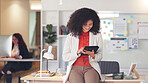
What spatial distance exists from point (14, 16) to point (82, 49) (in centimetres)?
800

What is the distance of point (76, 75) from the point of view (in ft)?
10.4

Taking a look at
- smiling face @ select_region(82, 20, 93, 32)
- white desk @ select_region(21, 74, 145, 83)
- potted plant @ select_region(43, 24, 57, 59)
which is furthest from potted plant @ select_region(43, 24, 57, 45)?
smiling face @ select_region(82, 20, 93, 32)

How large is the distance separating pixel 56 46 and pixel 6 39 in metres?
1.56

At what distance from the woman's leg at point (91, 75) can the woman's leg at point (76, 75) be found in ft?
0.19

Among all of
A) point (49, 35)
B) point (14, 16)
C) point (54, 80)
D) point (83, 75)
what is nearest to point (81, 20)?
point (83, 75)

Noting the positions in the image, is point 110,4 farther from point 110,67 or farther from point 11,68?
point 11,68

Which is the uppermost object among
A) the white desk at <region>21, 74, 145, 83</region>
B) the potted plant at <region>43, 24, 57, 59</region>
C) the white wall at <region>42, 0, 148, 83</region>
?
the white wall at <region>42, 0, 148, 83</region>

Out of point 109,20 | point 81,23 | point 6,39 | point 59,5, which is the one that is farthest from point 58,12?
point 81,23

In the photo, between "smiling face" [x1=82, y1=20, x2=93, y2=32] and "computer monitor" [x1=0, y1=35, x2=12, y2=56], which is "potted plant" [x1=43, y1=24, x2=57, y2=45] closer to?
"computer monitor" [x1=0, y1=35, x2=12, y2=56]

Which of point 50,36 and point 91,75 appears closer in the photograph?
point 91,75

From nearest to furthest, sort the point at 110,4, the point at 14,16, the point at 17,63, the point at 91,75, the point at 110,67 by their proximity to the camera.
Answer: the point at 91,75, the point at 110,67, the point at 17,63, the point at 110,4, the point at 14,16

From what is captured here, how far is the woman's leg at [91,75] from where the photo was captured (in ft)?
10.3

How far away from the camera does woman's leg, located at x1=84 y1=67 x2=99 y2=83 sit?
3.13 meters

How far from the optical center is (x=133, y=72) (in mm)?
4121
